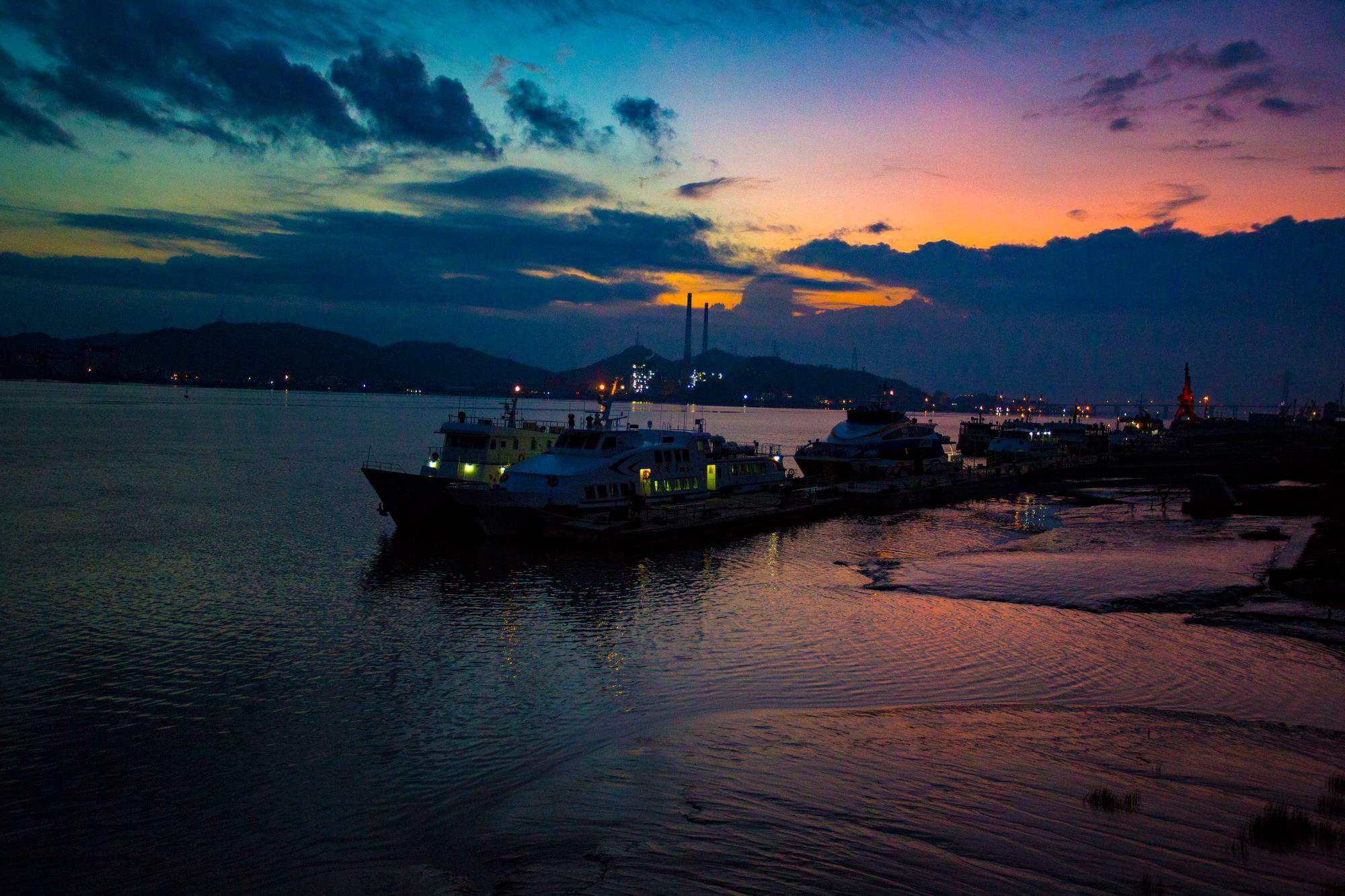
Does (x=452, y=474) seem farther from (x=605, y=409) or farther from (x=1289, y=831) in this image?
(x=1289, y=831)

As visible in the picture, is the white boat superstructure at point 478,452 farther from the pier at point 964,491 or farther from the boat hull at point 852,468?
the boat hull at point 852,468

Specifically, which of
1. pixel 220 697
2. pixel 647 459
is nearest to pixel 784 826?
pixel 220 697

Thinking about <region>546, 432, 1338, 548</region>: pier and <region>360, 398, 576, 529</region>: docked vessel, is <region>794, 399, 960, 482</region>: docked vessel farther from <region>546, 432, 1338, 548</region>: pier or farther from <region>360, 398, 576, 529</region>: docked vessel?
<region>360, 398, 576, 529</region>: docked vessel

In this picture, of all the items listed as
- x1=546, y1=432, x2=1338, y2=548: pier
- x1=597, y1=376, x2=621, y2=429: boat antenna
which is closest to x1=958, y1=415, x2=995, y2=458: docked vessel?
x1=546, y1=432, x2=1338, y2=548: pier

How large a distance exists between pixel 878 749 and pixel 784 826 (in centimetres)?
348

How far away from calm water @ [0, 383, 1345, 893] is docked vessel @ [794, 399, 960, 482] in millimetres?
27183

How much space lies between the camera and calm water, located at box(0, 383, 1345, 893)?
425 inches

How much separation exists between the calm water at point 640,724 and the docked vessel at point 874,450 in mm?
27183

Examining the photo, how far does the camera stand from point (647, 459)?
40375 millimetres

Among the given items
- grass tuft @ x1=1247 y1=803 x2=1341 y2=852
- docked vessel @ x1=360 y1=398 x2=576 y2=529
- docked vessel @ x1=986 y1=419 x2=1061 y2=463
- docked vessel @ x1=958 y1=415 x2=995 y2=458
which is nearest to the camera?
grass tuft @ x1=1247 y1=803 x2=1341 y2=852

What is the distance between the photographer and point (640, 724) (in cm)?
1620

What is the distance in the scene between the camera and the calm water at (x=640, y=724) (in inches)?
425

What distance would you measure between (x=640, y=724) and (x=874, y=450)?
50608 mm

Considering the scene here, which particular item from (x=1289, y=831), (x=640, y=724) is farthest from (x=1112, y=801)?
(x=640, y=724)
